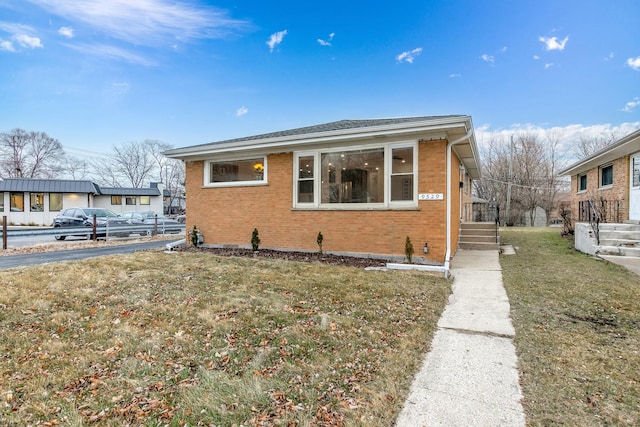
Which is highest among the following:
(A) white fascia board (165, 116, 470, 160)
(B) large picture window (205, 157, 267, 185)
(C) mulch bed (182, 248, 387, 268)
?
(A) white fascia board (165, 116, 470, 160)

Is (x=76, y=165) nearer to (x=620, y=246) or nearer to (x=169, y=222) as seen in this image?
(x=169, y=222)

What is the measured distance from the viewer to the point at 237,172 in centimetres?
955

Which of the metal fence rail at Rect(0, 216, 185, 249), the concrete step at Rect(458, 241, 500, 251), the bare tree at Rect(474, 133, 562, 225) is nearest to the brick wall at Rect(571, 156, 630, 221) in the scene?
the concrete step at Rect(458, 241, 500, 251)

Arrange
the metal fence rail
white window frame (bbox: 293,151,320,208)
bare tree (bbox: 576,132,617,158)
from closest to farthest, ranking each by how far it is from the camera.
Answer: white window frame (bbox: 293,151,320,208) < the metal fence rail < bare tree (bbox: 576,132,617,158)

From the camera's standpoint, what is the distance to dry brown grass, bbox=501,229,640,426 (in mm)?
2203

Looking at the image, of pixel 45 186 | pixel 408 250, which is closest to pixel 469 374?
pixel 408 250

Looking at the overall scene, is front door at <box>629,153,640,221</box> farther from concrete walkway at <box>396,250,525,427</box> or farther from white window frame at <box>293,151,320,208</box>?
white window frame at <box>293,151,320,208</box>

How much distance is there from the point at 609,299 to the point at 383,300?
342cm

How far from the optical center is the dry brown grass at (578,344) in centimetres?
220

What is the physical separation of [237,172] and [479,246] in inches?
321

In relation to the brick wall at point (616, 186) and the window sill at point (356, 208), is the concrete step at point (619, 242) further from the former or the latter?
the window sill at point (356, 208)

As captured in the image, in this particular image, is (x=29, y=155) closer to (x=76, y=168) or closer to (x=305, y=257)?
(x=76, y=168)

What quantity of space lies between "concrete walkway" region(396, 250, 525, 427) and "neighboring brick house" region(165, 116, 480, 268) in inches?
101

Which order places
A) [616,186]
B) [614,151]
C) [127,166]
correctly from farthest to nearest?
[127,166]
[616,186]
[614,151]
